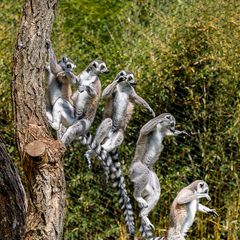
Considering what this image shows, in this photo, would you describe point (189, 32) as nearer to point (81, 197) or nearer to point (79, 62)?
point (79, 62)

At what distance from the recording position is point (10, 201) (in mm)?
4762

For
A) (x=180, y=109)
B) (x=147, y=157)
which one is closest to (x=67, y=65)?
(x=147, y=157)

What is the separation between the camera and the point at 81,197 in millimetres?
7262

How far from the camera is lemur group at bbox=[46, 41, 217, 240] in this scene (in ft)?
16.7

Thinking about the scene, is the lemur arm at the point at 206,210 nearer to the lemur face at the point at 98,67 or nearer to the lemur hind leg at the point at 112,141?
the lemur hind leg at the point at 112,141

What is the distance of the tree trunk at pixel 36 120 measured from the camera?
443 cm

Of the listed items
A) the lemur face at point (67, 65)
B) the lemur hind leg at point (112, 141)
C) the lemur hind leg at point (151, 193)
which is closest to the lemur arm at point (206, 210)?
the lemur hind leg at point (151, 193)

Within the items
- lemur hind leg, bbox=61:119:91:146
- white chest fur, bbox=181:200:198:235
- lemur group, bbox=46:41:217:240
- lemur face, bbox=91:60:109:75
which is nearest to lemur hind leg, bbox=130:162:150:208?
lemur group, bbox=46:41:217:240

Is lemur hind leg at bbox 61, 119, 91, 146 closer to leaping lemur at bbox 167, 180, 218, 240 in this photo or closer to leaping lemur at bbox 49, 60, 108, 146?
leaping lemur at bbox 49, 60, 108, 146

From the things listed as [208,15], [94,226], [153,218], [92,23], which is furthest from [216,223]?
[92,23]

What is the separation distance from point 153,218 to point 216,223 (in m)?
0.51

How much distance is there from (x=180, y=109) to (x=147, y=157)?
208 centimetres

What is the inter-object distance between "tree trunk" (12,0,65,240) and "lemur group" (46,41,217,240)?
1.60 ft

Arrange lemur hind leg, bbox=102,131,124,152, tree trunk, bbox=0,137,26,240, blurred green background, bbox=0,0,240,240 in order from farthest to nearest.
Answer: blurred green background, bbox=0,0,240,240, lemur hind leg, bbox=102,131,124,152, tree trunk, bbox=0,137,26,240
